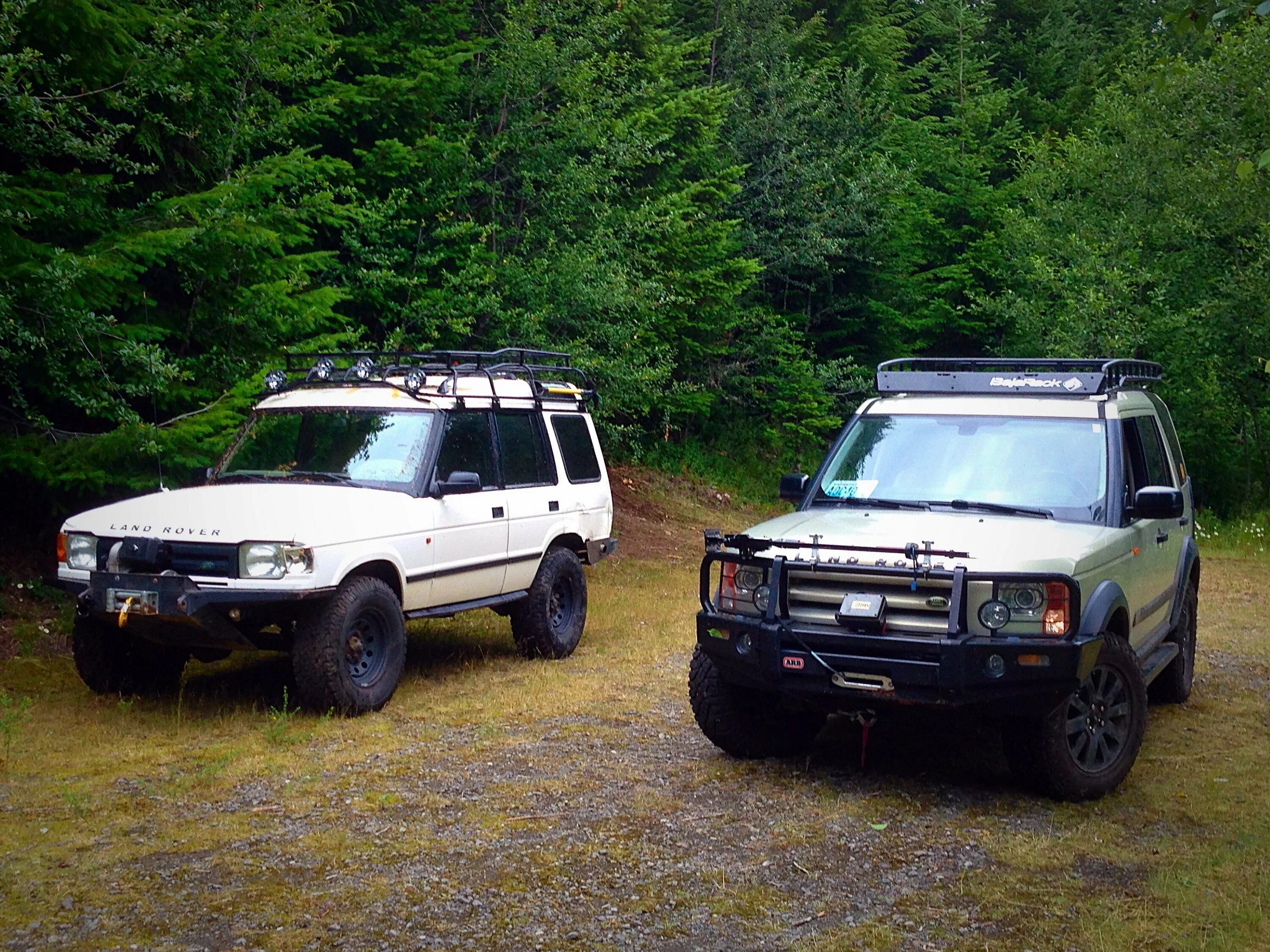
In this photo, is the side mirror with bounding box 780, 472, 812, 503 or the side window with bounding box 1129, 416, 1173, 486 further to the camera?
the side window with bounding box 1129, 416, 1173, 486

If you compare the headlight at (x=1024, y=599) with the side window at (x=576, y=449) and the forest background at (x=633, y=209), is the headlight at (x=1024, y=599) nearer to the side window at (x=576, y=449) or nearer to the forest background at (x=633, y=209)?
the forest background at (x=633, y=209)

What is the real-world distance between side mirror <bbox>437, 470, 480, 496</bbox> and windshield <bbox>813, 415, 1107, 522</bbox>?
8.03ft

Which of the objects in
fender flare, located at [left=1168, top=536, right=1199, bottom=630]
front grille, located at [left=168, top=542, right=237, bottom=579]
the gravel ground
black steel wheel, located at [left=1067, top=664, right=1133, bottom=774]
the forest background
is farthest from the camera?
the forest background

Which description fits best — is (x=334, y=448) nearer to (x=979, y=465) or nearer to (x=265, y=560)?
(x=265, y=560)

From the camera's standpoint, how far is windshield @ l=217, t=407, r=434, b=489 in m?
8.61

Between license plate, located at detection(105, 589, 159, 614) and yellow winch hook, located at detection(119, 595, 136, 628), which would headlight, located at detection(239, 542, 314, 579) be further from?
yellow winch hook, located at detection(119, 595, 136, 628)

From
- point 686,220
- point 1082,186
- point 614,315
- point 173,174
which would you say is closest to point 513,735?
point 173,174

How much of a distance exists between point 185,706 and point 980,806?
500cm

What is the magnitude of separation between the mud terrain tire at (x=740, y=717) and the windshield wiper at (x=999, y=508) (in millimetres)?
1369

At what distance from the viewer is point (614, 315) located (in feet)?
57.5

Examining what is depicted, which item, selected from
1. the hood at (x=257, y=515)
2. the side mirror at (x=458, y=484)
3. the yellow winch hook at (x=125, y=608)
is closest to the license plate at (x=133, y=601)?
the yellow winch hook at (x=125, y=608)

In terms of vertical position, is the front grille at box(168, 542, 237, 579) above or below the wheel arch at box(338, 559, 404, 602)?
above

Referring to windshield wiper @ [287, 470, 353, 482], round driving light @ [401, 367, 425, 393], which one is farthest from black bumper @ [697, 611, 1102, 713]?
round driving light @ [401, 367, 425, 393]

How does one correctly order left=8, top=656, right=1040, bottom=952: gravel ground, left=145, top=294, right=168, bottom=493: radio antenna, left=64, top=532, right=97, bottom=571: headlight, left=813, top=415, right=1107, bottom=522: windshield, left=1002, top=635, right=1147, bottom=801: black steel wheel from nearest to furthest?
left=8, top=656, right=1040, bottom=952: gravel ground < left=1002, top=635, right=1147, bottom=801: black steel wheel < left=813, top=415, right=1107, bottom=522: windshield < left=64, top=532, right=97, bottom=571: headlight < left=145, top=294, right=168, bottom=493: radio antenna
